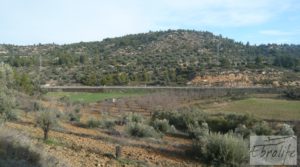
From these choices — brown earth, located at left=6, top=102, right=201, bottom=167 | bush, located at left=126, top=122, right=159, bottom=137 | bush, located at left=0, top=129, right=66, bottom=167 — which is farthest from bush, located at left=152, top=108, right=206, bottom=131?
bush, located at left=0, top=129, right=66, bottom=167

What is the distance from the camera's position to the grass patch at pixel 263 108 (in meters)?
41.9

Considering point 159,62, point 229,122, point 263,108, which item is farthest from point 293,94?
point 159,62

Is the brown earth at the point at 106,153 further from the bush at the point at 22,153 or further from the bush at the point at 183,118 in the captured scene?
the bush at the point at 183,118

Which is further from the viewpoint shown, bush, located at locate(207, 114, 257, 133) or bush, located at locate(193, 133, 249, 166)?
bush, located at locate(207, 114, 257, 133)

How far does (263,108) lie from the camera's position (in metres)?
47.9

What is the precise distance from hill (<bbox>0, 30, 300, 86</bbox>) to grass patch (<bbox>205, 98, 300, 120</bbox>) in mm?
31760

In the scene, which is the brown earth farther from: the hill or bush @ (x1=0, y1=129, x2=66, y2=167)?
the hill

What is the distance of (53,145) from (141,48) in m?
118

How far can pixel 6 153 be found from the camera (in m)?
9.55

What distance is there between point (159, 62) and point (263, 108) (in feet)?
205

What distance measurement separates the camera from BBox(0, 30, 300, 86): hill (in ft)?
301

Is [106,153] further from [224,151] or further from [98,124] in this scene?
[98,124]

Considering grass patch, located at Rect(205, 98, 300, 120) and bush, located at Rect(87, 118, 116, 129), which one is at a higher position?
bush, located at Rect(87, 118, 116, 129)

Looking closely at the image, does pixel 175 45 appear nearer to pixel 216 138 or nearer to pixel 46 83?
pixel 46 83
